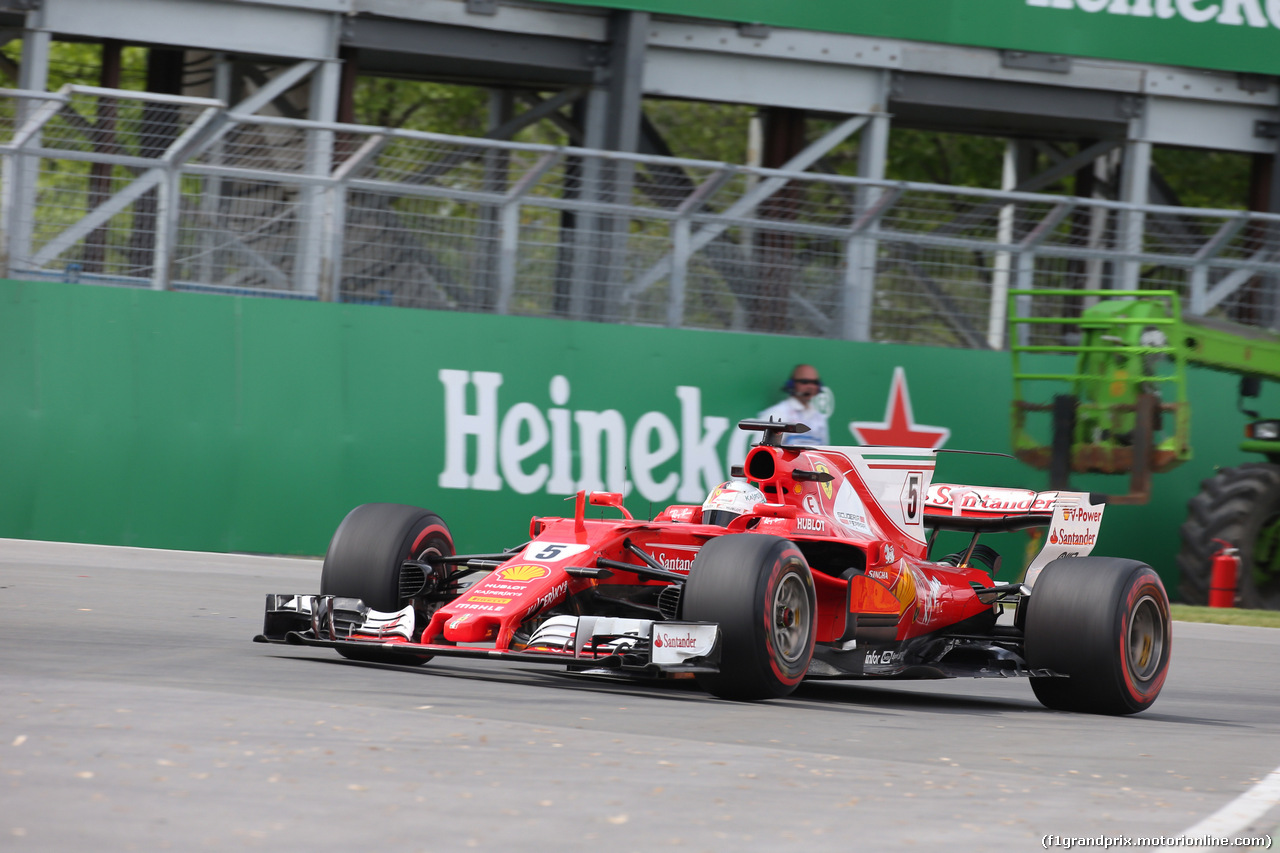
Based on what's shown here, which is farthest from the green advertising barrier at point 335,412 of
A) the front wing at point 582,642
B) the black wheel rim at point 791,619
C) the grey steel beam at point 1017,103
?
the grey steel beam at point 1017,103

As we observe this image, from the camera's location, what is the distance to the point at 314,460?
1295 cm

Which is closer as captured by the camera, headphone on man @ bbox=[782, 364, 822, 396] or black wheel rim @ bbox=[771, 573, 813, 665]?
black wheel rim @ bbox=[771, 573, 813, 665]

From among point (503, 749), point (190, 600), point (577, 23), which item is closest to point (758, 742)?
point (503, 749)

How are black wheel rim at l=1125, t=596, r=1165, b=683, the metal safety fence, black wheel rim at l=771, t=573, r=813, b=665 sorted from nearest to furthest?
black wheel rim at l=771, t=573, r=813, b=665 < black wheel rim at l=1125, t=596, r=1165, b=683 < the metal safety fence

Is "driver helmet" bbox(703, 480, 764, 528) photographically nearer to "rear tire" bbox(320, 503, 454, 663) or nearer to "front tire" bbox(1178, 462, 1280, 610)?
"rear tire" bbox(320, 503, 454, 663)

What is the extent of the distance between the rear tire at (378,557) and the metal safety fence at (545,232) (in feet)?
16.7

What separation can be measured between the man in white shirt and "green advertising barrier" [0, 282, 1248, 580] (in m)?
0.89

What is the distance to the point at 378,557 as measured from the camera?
8188 mm

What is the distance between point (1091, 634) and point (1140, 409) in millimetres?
6332

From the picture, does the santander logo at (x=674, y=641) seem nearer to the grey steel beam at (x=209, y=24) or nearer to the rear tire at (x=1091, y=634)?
the rear tire at (x=1091, y=634)

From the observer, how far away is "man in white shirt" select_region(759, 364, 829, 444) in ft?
42.5

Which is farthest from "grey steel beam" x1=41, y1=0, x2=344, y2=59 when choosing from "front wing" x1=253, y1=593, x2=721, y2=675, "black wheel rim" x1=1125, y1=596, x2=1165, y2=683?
"black wheel rim" x1=1125, y1=596, x2=1165, y2=683

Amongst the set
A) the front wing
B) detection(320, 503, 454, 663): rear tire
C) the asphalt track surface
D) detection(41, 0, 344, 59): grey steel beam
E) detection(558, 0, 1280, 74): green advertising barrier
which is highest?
detection(558, 0, 1280, 74): green advertising barrier

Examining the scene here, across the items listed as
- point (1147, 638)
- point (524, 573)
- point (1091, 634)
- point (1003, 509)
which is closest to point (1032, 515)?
point (1003, 509)
